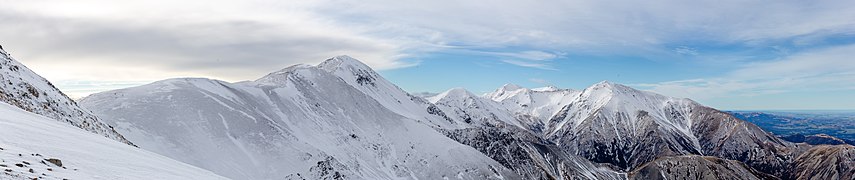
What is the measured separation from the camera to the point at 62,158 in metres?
22.2

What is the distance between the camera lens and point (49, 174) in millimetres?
18781

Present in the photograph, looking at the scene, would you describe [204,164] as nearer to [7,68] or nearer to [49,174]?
[7,68]

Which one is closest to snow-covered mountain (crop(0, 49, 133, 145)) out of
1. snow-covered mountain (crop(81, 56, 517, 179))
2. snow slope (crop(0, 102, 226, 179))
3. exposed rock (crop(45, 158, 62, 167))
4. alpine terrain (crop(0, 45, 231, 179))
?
alpine terrain (crop(0, 45, 231, 179))

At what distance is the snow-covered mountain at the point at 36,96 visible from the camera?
157ft

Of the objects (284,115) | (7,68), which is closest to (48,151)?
(7,68)

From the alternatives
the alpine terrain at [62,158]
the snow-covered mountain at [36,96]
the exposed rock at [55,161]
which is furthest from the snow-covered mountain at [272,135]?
the exposed rock at [55,161]

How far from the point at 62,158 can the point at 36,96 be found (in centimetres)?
3953

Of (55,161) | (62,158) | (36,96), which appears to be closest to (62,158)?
(62,158)

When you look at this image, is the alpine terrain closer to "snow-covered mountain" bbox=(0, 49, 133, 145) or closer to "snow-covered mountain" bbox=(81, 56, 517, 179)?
"snow-covered mountain" bbox=(0, 49, 133, 145)

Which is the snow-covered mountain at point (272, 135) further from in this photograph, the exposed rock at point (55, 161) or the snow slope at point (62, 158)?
the exposed rock at point (55, 161)

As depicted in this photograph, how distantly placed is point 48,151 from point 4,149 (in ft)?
7.63

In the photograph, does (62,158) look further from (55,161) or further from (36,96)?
(36,96)

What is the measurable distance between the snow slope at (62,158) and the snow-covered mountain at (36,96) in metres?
21.3

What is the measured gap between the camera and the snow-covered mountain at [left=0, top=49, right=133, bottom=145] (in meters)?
A: 47.9
